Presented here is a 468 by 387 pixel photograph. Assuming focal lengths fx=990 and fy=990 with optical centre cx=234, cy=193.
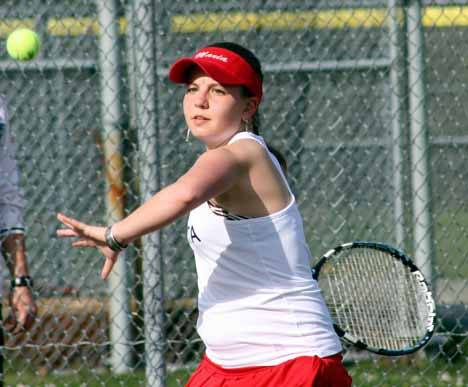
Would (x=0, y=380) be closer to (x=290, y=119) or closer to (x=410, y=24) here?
(x=290, y=119)

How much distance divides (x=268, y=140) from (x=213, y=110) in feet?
9.59

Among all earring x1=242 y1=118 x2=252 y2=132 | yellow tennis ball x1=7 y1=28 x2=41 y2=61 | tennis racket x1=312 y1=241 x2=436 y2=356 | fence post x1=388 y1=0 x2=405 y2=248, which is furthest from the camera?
fence post x1=388 y1=0 x2=405 y2=248

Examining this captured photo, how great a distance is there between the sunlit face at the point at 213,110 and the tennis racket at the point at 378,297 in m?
0.87

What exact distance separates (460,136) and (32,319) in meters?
2.84

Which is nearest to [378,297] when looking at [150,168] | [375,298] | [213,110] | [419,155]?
[375,298]

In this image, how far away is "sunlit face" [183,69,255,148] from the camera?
109 inches

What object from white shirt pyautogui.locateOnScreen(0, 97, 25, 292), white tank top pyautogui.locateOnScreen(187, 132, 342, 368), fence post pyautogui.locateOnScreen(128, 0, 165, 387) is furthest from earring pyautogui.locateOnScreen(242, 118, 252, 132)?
fence post pyautogui.locateOnScreen(128, 0, 165, 387)

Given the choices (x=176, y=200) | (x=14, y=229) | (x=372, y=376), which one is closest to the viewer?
(x=176, y=200)

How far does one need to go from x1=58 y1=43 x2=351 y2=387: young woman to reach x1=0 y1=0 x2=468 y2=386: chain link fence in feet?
8.06

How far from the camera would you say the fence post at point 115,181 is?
5.30 meters

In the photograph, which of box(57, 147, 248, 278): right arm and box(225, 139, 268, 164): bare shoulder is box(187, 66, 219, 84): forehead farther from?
box(57, 147, 248, 278): right arm

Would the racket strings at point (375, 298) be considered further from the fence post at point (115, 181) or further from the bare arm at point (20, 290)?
the fence post at point (115, 181)

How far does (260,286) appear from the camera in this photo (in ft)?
8.98

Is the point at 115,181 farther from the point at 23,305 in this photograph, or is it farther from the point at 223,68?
the point at 223,68
